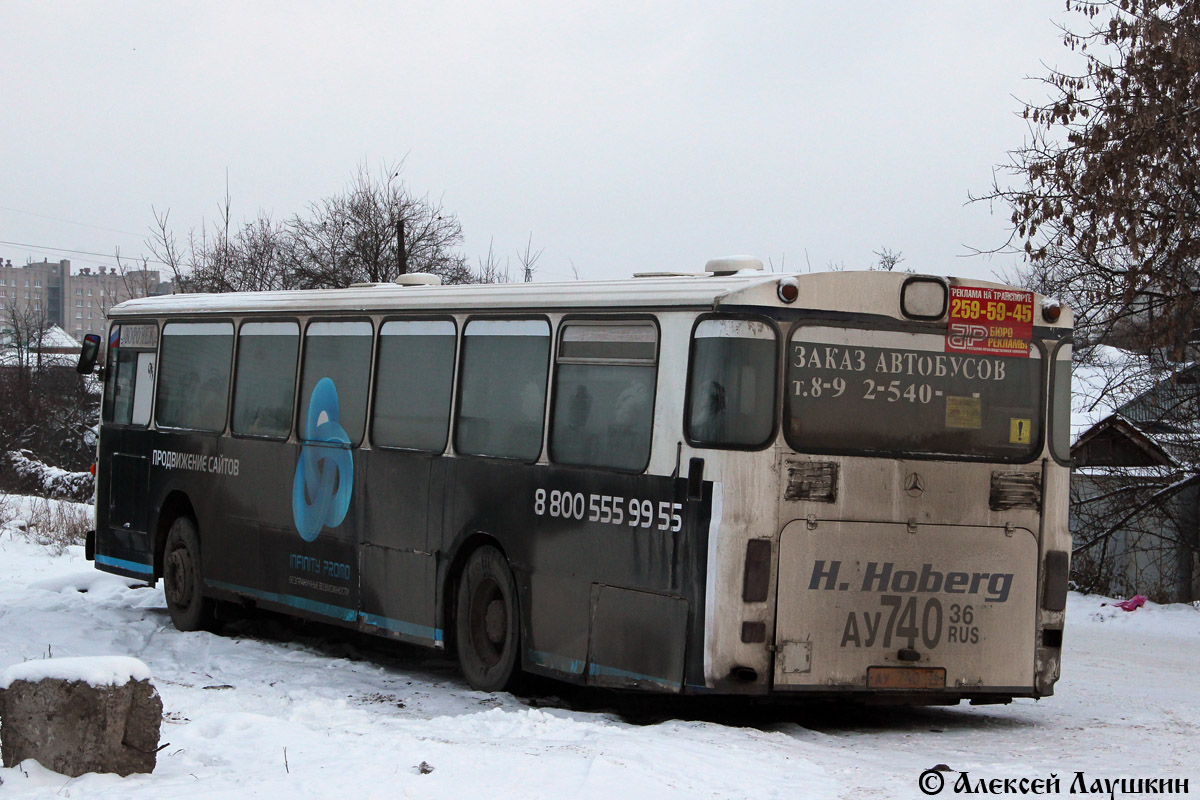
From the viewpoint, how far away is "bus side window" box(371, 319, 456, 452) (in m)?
11.0

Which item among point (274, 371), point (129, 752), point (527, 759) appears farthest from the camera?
point (274, 371)

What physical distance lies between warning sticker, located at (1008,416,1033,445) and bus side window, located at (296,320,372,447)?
5229mm

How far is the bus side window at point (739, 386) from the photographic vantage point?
8547 millimetres

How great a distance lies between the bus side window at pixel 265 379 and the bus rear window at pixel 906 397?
18.7 ft

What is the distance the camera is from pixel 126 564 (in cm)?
1513

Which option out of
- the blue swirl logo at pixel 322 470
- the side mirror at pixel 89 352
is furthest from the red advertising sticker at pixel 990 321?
the side mirror at pixel 89 352

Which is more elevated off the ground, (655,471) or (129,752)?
(655,471)

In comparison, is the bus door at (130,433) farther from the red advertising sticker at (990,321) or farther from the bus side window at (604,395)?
the red advertising sticker at (990,321)

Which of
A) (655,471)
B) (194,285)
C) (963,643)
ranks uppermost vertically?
(194,285)

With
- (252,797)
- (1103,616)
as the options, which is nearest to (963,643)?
(252,797)

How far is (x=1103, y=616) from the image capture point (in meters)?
17.4

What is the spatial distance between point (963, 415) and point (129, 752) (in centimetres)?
537

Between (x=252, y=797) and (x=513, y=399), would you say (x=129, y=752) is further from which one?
(x=513, y=399)

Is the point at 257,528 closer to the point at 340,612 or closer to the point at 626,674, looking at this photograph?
the point at 340,612
